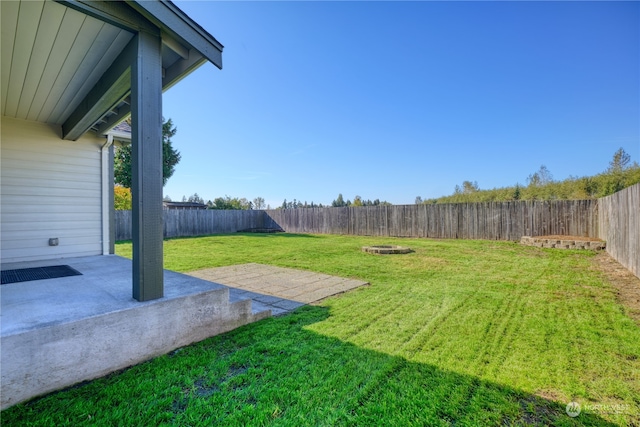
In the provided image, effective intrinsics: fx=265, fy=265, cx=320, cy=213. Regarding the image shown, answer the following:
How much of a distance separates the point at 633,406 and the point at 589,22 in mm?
8452

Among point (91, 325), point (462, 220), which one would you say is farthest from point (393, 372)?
point (462, 220)

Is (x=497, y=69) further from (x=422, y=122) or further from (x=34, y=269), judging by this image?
(x=34, y=269)

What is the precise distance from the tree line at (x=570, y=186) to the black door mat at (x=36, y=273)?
48.5ft

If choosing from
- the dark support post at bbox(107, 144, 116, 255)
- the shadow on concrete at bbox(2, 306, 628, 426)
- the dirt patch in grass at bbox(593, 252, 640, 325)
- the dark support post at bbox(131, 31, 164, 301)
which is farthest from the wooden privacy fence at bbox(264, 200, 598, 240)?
the dark support post at bbox(131, 31, 164, 301)

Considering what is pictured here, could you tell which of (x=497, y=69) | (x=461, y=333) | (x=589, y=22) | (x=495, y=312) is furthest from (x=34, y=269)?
(x=497, y=69)

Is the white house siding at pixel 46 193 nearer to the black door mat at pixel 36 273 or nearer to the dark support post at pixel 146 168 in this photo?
the black door mat at pixel 36 273

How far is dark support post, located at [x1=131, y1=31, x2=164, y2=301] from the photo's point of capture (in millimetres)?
1969

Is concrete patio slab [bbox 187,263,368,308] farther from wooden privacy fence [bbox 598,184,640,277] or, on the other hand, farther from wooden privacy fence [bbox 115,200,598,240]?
wooden privacy fence [bbox 115,200,598,240]

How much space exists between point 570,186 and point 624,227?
10.1 meters

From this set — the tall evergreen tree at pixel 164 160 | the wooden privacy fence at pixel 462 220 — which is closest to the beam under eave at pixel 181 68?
the wooden privacy fence at pixel 462 220

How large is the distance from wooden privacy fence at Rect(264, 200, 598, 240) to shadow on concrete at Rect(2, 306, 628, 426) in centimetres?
949

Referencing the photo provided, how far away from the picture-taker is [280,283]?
169 inches

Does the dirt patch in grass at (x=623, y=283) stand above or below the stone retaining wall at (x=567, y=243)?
below

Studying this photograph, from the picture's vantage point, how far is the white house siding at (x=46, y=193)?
12.1ft
